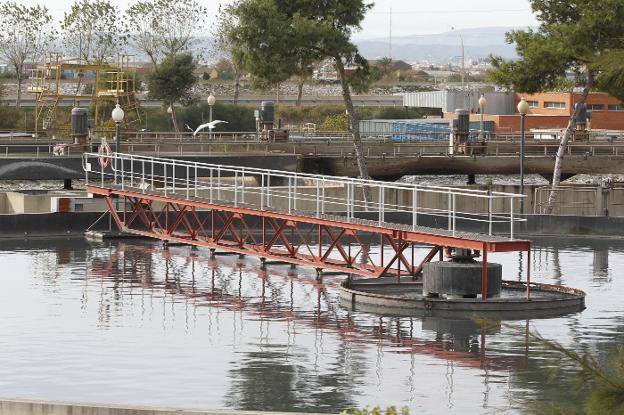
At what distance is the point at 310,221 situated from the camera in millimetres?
36688

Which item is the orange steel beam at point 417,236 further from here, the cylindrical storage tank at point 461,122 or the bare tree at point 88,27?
the bare tree at point 88,27

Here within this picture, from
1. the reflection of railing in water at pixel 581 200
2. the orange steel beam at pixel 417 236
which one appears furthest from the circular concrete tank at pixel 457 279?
the reflection of railing in water at pixel 581 200

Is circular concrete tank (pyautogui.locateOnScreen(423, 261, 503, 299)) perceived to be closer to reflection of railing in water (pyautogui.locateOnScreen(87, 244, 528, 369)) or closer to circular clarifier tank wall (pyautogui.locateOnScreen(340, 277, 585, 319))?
circular clarifier tank wall (pyautogui.locateOnScreen(340, 277, 585, 319))

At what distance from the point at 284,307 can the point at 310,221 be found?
4043 mm

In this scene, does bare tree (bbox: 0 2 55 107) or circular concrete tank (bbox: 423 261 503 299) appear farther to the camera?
bare tree (bbox: 0 2 55 107)

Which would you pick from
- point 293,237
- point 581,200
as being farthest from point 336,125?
point 293,237

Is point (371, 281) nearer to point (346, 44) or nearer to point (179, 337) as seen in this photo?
point (179, 337)

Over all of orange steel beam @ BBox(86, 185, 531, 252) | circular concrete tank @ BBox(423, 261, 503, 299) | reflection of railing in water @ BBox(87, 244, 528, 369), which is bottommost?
reflection of railing in water @ BBox(87, 244, 528, 369)

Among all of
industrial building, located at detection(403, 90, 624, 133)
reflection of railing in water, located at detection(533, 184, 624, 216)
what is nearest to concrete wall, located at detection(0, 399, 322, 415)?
reflection of railing in water, located at detection(533, 184, 624, 216)

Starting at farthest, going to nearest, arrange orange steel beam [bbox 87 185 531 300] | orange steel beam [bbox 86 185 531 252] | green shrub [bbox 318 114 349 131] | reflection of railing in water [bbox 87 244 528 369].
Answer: green shrub [bbox 318 114 349 131] < orange steel beam [bbox 87 185 531 300] < orange steel beam [bbox 86 185 531 252] < reflection of railing in water [bbox 87 244 528 369]

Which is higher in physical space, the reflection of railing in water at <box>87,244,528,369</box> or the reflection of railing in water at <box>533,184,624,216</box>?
the reflection of railing in water at <box>533,184,624,216</box>

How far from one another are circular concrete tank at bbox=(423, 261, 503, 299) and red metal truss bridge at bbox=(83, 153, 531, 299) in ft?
0.97

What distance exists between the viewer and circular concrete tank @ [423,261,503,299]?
3156cm

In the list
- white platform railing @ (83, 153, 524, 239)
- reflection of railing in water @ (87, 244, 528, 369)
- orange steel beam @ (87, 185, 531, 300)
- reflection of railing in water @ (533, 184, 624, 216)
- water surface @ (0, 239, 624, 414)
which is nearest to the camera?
water surface @ (0, 239, 624, 414)
